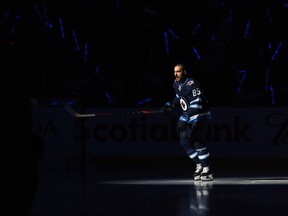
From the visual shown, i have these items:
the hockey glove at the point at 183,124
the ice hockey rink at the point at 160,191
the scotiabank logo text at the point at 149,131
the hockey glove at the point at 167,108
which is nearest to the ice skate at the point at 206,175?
the ice hockey rink at the point at 160,191

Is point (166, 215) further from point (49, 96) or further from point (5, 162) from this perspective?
point (49, 96)

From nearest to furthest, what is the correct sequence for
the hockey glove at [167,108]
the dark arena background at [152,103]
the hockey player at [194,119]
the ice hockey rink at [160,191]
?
the ice hockey rink at [160,191] < the dark arena background at [152,103] < the hockey player at [194,119] < the hockey glove at [167,108]

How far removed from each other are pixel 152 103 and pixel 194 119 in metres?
4.99

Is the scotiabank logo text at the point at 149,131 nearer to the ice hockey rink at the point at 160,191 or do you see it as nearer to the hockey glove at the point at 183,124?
the ice hockey rink at the point at 160,191

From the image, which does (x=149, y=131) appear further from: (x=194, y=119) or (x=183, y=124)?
(x=194, y=119)

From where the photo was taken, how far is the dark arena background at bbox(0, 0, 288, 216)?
1341cm

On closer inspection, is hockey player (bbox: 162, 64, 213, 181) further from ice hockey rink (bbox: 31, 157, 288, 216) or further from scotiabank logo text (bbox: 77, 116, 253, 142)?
scotiabank logo text (bbox: 77, 116, 253, 142)

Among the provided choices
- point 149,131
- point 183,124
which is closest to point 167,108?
point 183,124

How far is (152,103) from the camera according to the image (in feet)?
69.7

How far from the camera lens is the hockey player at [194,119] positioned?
16.2m

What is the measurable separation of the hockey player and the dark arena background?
406 millimetres

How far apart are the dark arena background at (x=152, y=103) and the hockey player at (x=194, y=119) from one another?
16.0 inches

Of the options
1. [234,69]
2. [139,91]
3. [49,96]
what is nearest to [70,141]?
[49,96]

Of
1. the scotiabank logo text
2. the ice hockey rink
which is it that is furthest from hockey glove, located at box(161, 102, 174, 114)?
the scotiabank logo text
